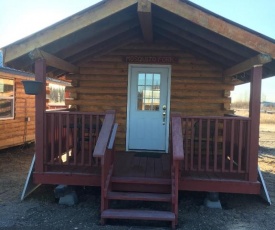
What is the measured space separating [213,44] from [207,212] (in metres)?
3.04

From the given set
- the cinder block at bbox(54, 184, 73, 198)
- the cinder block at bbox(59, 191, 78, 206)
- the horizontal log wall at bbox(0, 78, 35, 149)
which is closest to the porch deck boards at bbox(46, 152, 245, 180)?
the cinder block at bbox(54, 184, 73, 198)

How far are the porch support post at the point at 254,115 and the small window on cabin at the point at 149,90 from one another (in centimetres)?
250

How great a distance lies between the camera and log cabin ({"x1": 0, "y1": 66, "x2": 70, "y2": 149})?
10.0 meters

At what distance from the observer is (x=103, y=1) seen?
4.63 meters

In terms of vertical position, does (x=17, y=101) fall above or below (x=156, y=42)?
below

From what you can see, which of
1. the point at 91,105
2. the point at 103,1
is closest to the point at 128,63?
the point at 91,105

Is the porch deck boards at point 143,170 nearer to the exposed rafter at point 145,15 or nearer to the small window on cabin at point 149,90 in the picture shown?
the small window on cabin at point 149,90

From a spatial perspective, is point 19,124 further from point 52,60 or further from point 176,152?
point 176,152

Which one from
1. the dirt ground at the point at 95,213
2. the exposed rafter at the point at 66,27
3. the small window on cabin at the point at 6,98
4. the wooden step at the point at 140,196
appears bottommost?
the dirt ground at the point at 95,213

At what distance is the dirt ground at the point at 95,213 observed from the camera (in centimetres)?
430

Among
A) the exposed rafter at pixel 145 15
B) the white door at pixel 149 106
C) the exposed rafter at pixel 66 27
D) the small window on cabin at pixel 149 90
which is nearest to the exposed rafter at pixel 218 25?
the exposed rafter at pixel 145 15

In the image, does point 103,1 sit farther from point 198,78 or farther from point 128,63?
point 198,78

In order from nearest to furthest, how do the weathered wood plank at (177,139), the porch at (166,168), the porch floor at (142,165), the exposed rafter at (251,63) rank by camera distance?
the weathered wood plank at (177,139), the exposed rafter at (251,63), the porch at (166,168), the porch floor at (142,165)

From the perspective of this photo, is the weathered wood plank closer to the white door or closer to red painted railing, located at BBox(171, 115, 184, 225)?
red painted railing, located at BBox(171, 115, 184, 225)
